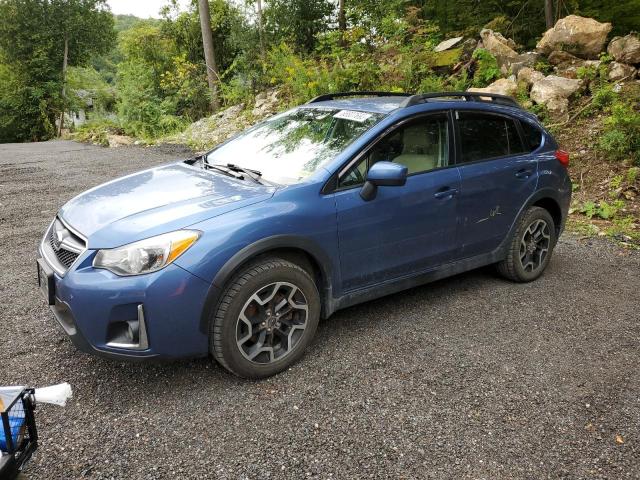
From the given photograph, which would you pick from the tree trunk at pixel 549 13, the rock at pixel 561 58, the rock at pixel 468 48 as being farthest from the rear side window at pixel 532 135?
the tree trunk at pixel 549 13

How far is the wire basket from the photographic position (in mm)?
1776

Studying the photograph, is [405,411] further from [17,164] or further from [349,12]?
[349,12]

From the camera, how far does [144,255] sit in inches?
105

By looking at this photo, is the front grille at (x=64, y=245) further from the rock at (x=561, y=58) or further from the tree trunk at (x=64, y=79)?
the tree trunk at (x=64, y=79)

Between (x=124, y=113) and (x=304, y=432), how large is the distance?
1839 centimetres

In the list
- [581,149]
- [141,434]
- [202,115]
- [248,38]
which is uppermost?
[248,38]

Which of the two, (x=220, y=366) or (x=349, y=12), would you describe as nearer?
(x=220, y=366)

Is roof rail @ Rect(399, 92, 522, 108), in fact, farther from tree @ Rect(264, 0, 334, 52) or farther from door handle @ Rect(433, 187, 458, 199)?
tree @ Rect(264, 0, 334, 52)

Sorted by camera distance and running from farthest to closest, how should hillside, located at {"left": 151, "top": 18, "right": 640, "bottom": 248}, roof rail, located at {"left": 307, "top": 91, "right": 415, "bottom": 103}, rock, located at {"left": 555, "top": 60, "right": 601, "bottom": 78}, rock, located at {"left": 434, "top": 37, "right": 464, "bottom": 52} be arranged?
1. rock, located at {"left": 434, "top": 37, "right": 464, "bottom": 52}
2. rock, located at {"left": 555, "top": 60, "right": 601, "bottom": 78}
3. hillside, located at {"left": 151, "top": 18, "right": 640, "bottom": 248}
4. roof rail, located at {"left": 307, "top": 91, "right": 415, "bottom": 103}

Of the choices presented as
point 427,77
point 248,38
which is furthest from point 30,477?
point 248,38

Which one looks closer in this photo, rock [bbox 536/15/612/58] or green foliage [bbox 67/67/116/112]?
rock [bbox 536/15/612/58]

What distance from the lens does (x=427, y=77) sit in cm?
1132

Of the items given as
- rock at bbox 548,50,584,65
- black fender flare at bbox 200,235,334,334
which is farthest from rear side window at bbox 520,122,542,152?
rock at bbox 548,50,584,65

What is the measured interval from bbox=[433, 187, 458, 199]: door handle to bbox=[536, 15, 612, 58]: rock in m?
8.14
